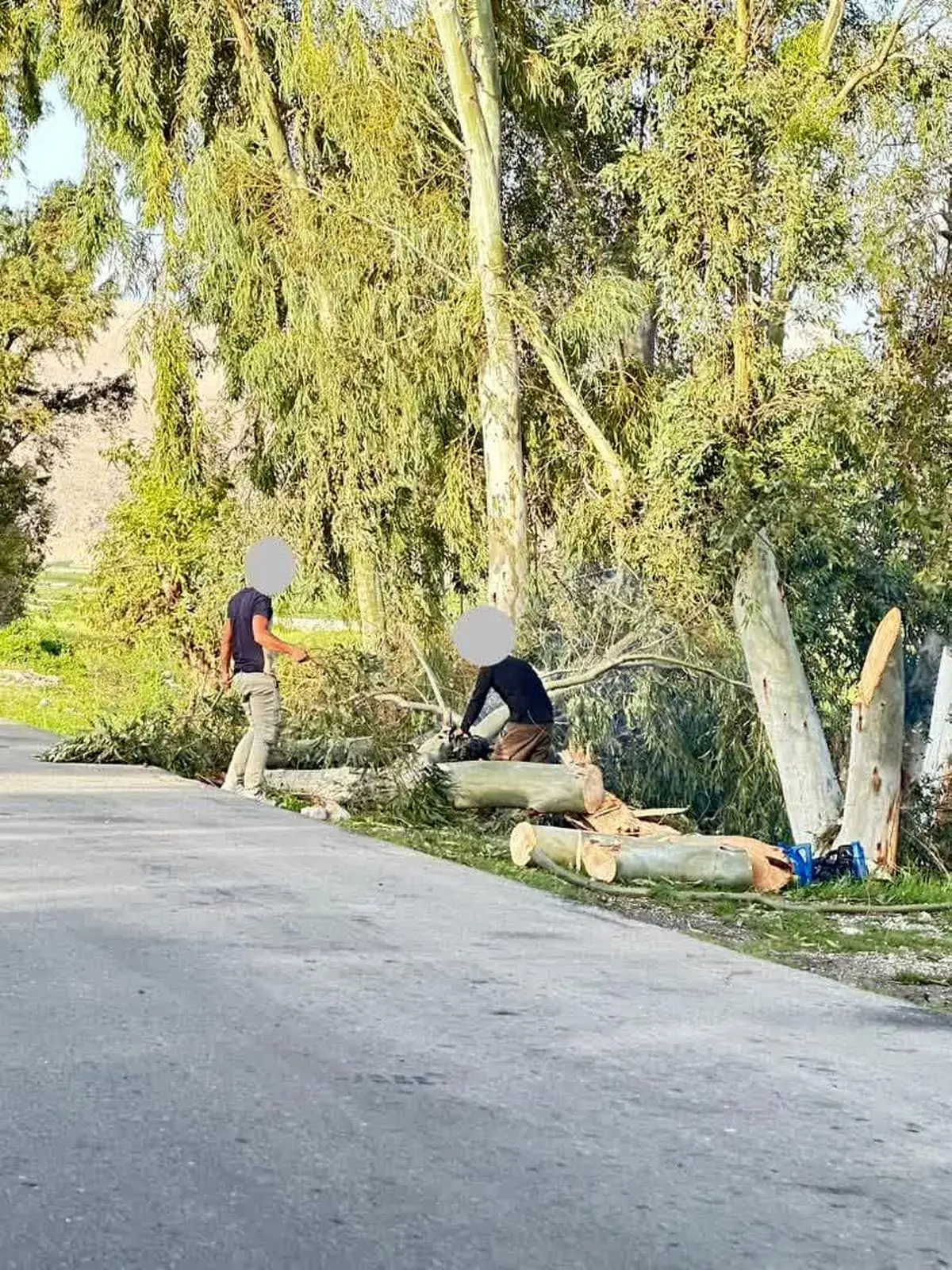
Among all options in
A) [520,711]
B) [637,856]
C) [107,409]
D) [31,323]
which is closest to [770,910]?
[637,856]

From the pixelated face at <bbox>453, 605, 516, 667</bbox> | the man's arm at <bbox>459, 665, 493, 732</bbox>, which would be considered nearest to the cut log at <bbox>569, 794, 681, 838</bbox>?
the man's arm at <bbox>459, 665, 493, 732</bbox>

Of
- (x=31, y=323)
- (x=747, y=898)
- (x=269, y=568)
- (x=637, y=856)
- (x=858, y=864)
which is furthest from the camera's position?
(x=31, y=323)

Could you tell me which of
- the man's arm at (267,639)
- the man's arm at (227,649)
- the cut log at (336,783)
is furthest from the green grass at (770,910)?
the man's arm at (227,649)

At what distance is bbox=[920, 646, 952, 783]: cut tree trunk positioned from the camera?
20906 millimetres

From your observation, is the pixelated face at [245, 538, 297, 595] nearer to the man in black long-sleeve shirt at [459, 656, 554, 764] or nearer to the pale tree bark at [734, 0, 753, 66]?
the man in black long-sleeve shirt at [459, 656, 554, 764]

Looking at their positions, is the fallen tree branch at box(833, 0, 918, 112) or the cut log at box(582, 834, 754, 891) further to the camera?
the fallen tree branch at box(833, 0, 918, 112)

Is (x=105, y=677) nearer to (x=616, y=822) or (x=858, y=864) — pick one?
(x=616, y=822)

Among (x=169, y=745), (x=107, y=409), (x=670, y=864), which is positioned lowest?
(x=670, y=864)

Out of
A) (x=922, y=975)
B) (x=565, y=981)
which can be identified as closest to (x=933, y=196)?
(x=922, y=975)

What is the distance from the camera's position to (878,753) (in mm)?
14430

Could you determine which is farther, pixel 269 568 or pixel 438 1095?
pixel 269 568

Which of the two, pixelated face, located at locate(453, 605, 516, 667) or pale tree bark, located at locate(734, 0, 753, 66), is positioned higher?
pale tree bark, located at locate(734, 0, 753, 66)

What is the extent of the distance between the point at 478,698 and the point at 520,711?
533 mm

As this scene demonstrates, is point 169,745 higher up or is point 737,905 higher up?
point 169,745
